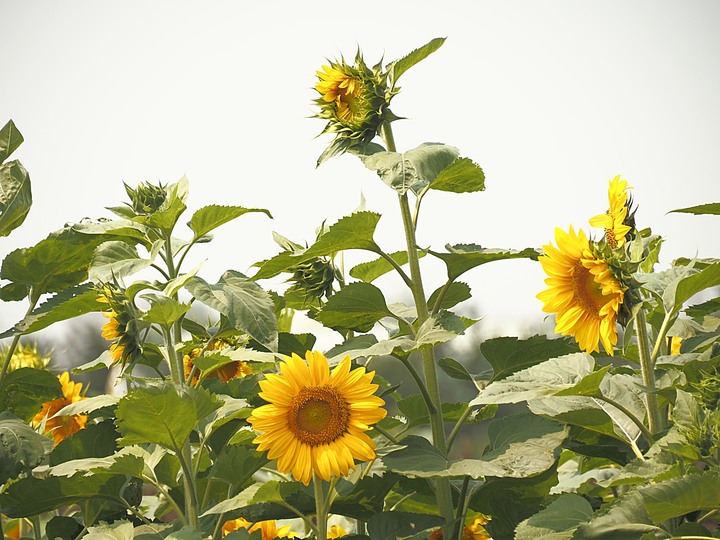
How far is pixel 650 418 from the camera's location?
44.3 inches

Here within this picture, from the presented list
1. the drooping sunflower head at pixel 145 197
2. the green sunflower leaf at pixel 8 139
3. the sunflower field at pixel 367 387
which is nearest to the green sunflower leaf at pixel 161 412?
the sunflower field at pixel 367 387

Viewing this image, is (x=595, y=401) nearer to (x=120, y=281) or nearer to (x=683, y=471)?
(x=683, y=471)

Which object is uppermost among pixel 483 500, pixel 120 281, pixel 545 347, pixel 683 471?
pixel 120 281

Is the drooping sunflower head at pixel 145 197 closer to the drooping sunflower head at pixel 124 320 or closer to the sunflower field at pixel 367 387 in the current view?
the sunflower field at pixel 367 387

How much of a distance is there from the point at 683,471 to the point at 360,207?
2.38 ft

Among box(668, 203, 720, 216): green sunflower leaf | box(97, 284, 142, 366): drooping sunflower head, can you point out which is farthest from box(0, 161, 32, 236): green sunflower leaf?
box(668, 203, 720, 216): green sunflower leaf

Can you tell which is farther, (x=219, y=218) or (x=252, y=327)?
(x=219, y=218)

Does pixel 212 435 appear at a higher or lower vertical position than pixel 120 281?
lower

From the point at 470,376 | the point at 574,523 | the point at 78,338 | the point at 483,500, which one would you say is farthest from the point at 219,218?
the point at 78,338

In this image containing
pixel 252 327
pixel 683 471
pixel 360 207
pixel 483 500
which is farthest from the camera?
pixel 360 207

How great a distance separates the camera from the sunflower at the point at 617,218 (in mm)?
1085

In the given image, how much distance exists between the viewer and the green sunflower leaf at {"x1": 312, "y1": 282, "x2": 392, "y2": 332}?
1303 mm

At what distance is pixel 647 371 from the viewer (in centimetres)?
111

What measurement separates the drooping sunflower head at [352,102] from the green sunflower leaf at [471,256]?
0.76 ft
